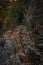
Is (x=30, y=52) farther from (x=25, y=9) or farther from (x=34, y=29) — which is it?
(x=25, y=9)

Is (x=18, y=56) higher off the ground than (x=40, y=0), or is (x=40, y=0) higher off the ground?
(x=40, y=0)

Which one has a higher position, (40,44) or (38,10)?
(38,10)

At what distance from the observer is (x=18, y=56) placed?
5199 millimetres

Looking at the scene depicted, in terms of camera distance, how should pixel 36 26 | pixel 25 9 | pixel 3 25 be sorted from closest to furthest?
pixel 36 26
pixel 25 9
pixel 3 25

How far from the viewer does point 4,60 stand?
4.99 meters

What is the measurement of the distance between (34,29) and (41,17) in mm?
478

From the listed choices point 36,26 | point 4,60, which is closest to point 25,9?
point 36,26

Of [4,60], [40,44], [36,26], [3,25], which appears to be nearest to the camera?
[4,60]

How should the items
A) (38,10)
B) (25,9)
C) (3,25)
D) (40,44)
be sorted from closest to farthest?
(40,44) < (38,10) < (25,9) < (3,25)

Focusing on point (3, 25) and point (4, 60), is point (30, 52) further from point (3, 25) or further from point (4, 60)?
point (3, 25)

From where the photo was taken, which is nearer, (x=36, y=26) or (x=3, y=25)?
(x=36, y=26)

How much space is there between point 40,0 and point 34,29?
1107mm

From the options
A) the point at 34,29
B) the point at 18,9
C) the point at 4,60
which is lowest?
the point at 4,60

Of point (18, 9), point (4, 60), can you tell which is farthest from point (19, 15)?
point (4, 60)
